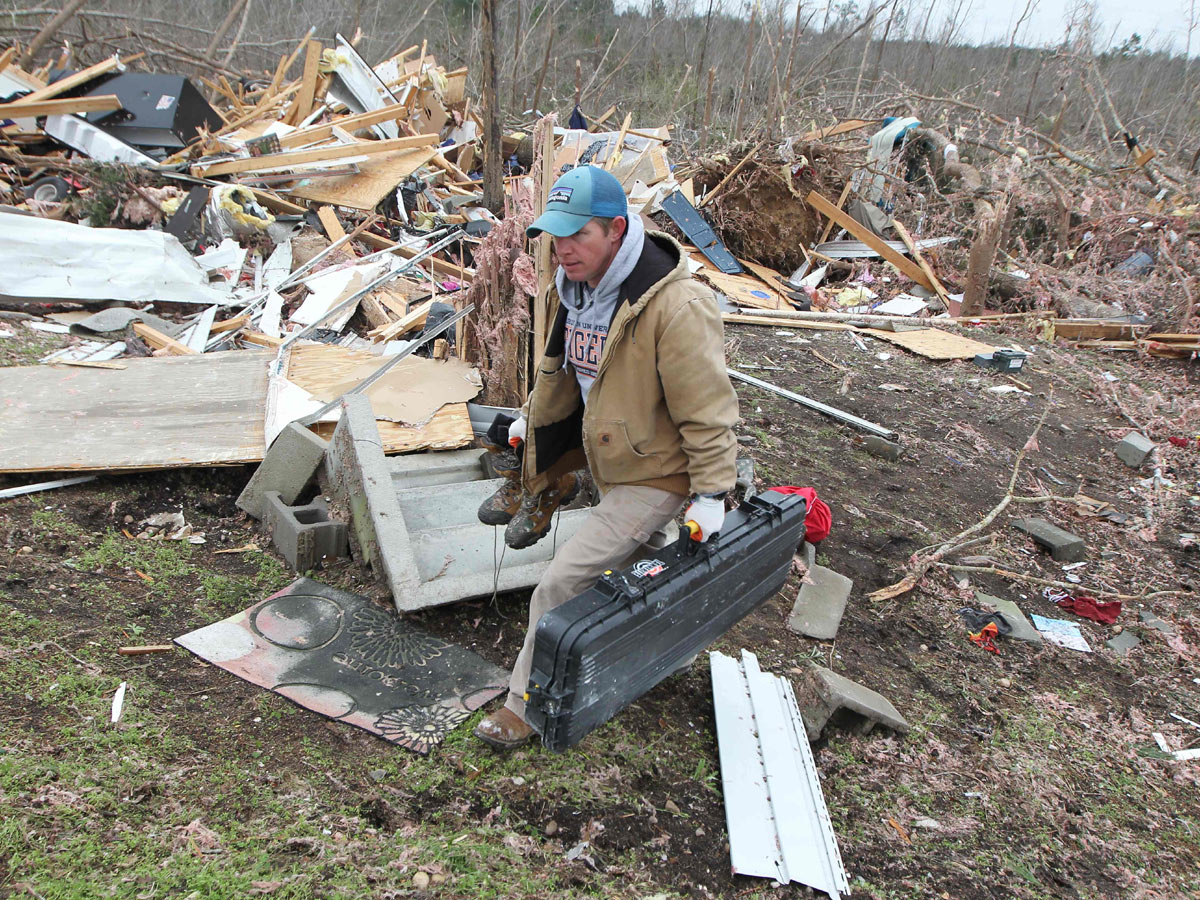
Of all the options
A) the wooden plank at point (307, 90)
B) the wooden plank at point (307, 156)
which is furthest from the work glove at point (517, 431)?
the wooden plank at point (307, 90)

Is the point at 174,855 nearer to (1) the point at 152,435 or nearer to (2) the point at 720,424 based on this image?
(2) the point at 720,424

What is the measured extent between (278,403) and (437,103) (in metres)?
10.2

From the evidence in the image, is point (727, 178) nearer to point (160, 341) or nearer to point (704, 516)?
point (160, 341)

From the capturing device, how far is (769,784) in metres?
2.85

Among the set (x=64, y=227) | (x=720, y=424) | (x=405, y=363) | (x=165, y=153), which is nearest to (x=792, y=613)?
(x=720, y=424)

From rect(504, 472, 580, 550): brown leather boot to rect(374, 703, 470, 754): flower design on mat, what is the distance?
0.71 meters

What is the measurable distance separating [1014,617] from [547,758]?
2957 millimetres

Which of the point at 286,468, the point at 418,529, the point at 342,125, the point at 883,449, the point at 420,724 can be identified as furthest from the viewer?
the point at 342,125

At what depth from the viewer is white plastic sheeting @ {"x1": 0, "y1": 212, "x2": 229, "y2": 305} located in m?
6.75

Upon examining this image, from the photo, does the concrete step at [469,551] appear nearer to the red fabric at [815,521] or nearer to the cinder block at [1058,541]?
the red fabric at [815,521]

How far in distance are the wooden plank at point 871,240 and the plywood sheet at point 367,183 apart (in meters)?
5.92

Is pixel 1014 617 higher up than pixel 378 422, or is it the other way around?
pixel 378 422

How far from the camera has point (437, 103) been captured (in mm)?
13312

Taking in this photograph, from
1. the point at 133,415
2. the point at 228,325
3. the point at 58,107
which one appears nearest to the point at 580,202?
the point at 133,415
